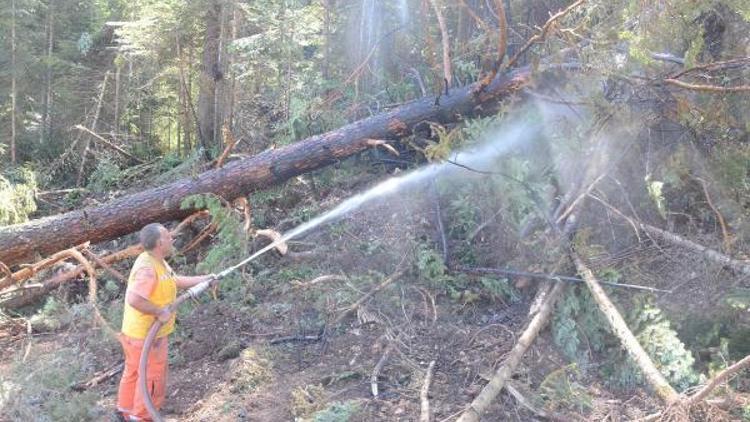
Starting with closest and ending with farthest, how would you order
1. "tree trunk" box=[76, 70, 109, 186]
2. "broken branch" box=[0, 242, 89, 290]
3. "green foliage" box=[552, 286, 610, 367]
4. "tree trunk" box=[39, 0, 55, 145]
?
"green foliage" box=[552, 286, 610, 367] < "broken branch" box=[0, 242, 89, 290] < "tree trunk" box=[76, 70, 109, 186] < "tree trunk" box=[39, 0, 55, 145]

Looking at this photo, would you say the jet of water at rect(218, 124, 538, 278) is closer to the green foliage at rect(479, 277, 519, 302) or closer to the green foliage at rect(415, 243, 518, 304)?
the green foliage at rect(415, 243, 518, 304)

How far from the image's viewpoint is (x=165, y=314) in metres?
4.66

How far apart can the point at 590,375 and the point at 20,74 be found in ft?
46.5

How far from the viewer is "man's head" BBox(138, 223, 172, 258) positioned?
4.73 meters

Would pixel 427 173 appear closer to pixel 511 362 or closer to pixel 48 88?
pixel 511 362

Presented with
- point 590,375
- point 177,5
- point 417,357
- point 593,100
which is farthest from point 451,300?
point 177,5

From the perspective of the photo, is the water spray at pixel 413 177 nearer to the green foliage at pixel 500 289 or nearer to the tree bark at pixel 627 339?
the green foliage at pixel 500 289

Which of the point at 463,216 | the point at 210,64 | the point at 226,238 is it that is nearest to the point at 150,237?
the point at 226,238

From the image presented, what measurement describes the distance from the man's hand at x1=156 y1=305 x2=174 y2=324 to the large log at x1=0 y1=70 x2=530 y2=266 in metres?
2.73

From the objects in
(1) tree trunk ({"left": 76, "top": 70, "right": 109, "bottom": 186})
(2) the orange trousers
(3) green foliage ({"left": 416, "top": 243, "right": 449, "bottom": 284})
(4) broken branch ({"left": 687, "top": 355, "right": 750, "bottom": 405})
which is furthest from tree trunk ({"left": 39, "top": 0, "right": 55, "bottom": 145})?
(4) broken branch ({"left": 687, "top": 355, "right": 750, "bottom": 405})

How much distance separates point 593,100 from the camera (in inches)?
235

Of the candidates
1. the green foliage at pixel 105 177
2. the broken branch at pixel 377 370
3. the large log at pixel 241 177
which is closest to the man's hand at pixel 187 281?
the broken branch at pixel 377 370

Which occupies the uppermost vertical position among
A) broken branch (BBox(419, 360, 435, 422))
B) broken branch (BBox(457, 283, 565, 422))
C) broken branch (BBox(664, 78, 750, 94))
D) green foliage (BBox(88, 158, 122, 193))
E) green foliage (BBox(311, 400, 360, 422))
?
broken branch (BBox(664, 78, 750, 94))

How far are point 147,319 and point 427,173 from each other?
3.79 m
